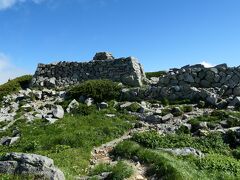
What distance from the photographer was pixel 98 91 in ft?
129

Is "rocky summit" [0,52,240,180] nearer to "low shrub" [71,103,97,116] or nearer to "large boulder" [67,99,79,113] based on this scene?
"low shrub" [71,103,97,116]

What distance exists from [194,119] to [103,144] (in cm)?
728

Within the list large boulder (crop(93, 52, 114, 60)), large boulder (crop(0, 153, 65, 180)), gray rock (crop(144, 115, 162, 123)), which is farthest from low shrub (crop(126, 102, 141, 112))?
large boulder (crop(0, 153, 65, 180))

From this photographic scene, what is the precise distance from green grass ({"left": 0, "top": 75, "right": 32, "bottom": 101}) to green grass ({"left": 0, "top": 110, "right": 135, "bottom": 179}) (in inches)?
559

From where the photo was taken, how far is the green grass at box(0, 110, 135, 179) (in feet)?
75.4

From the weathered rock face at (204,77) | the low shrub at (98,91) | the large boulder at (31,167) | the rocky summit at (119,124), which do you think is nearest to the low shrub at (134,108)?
the rocky summit at (119,124)

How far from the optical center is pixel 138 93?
1544 inches

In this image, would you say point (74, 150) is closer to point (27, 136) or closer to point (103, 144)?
point (103, 144)

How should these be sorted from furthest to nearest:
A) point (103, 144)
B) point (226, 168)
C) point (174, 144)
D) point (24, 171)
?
point (103, 144) → point (174, 144) → point (226, 168) → point (24, 171)

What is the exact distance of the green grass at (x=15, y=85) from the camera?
155ft

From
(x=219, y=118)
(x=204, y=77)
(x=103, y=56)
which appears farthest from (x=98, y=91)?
(x=103, y=56)

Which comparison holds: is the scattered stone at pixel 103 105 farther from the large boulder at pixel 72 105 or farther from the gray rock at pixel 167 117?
the gray rock at pixel 167 117

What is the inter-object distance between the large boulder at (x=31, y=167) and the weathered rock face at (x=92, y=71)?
86.8 ft

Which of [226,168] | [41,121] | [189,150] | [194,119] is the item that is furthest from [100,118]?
[226,168]
